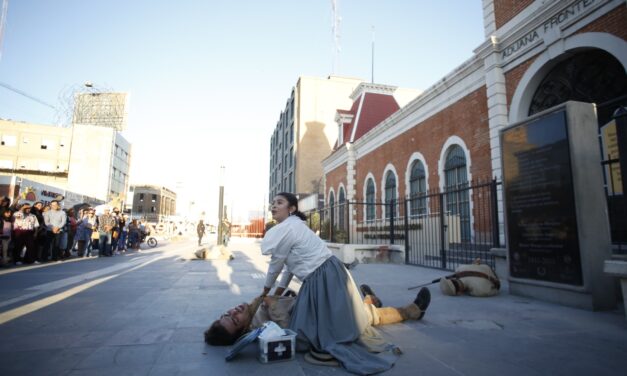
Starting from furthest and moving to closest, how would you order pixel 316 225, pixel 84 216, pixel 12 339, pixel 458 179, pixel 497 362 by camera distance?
pixel 316 225 → pixel 84 216 → pixel 458 179 → pixel 12 339 → pixel 497 362

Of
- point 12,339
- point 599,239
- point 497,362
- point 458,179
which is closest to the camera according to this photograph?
point 497,362

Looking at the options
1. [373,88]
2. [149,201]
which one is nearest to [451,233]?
[373,88]

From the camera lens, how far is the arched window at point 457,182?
37.9ft

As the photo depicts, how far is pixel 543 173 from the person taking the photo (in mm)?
5180

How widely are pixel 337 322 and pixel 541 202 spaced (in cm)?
404

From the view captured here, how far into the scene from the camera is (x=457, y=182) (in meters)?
12.7

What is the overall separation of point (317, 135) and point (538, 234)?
33.0 metres

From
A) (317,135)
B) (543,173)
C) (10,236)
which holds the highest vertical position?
(317,135)

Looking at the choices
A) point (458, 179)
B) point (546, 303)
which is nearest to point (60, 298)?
point (546, 303)

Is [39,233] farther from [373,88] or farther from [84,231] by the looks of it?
[373,88]

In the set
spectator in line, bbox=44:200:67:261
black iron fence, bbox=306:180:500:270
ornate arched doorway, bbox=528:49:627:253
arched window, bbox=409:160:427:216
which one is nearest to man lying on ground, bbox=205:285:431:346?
black iron fence, bbox=306:180:500:270

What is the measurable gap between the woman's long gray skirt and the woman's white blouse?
0.10m

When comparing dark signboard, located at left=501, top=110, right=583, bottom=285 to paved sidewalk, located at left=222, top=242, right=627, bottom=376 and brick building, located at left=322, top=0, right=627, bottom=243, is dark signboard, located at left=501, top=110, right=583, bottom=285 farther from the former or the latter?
brick building, located at left=322, top=0, right=627, bottom=243

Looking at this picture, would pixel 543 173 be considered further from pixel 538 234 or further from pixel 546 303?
pixel 546 303
